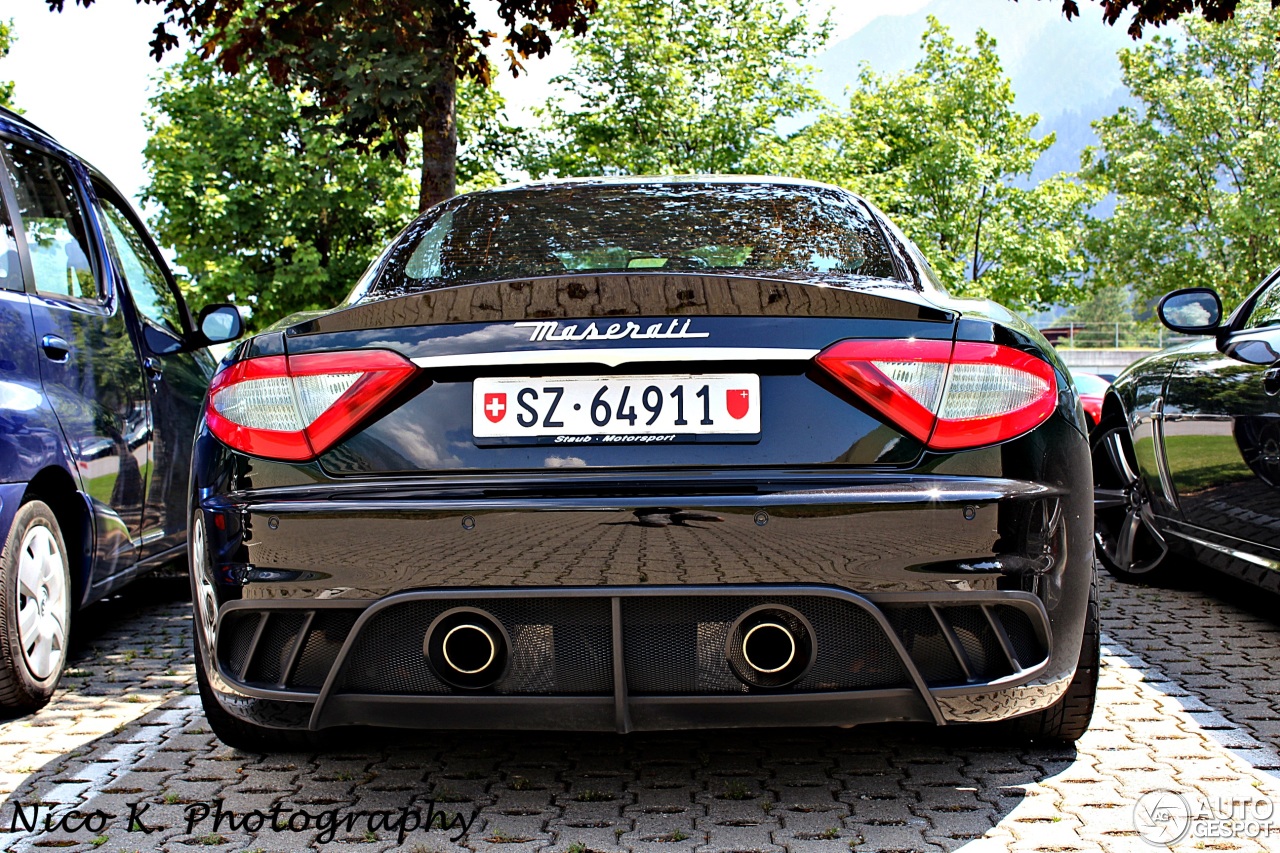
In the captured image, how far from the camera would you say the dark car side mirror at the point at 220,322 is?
17.7 ft

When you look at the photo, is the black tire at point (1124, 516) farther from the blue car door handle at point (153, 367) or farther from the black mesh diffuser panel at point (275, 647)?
the black mesh diffuser panel at point (275, 647)

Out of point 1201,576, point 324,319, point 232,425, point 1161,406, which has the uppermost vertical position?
point 324,319

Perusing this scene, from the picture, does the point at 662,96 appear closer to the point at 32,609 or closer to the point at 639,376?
the point at 32,609

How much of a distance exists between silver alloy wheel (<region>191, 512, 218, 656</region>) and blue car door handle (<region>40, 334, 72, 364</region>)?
178cm

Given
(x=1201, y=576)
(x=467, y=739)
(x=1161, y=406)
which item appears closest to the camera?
(x=467, y=739)

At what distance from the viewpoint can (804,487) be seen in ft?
8.64

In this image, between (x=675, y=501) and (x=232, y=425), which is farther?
(x=232, y=425)

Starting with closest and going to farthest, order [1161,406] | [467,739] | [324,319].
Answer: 1. [324,319]
2. [467,739]
3. [1161,406]

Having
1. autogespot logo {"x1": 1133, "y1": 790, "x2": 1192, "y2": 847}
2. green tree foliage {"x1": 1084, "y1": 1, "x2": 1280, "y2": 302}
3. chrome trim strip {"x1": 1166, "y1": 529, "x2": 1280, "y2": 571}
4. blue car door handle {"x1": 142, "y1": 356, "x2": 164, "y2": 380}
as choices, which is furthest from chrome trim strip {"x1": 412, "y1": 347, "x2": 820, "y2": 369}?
green tree foliage {"x1": 1084, "y1": 1, "x2": 1280, "y2": 302}

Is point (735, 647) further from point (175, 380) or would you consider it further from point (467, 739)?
point (175, 380)

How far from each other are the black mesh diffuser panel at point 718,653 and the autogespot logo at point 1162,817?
2.25ft

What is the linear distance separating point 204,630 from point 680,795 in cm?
118

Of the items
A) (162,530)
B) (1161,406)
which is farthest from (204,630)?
(1161,406)

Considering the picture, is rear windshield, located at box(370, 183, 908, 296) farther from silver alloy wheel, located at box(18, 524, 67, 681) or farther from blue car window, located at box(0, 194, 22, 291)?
silver alloy wheel, located at box(18, 524, 67, 681)
